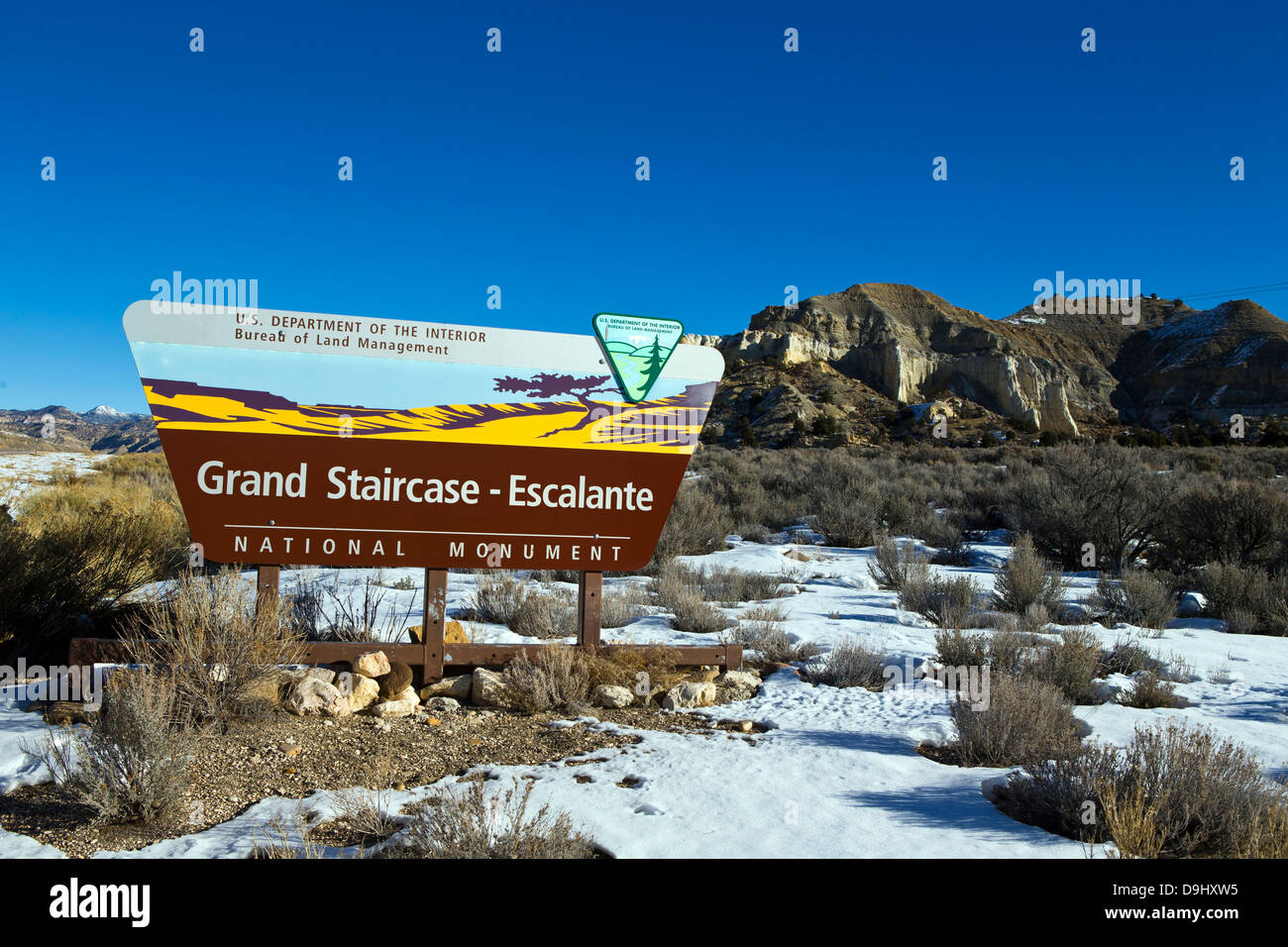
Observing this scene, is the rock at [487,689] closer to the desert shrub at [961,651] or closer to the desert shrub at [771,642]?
the desert shrub at [771,642]

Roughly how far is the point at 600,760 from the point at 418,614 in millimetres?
3458

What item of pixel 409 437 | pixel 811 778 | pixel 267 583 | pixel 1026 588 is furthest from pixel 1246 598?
pixel 267 583

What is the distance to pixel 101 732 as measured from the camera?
3527mm

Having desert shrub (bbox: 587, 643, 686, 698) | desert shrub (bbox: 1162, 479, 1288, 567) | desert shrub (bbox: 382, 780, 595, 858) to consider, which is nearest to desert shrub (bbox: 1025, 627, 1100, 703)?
desert shrub (bbox: 587, 643, 686, 698)

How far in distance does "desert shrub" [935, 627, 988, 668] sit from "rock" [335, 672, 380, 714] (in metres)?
4.15

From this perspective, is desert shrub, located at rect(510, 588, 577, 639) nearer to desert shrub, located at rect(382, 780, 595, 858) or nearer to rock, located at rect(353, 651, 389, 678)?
rock, located at rect(353, 651, 389, 678)

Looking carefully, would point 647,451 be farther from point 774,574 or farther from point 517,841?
point 774,574

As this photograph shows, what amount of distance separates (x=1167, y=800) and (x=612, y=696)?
9.88 ft

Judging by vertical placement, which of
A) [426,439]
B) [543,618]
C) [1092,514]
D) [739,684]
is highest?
[426,439]

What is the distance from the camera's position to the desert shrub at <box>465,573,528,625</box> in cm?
694

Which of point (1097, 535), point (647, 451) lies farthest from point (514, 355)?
point (1097, 535)

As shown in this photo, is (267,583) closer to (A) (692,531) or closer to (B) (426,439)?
(B) (426,439)

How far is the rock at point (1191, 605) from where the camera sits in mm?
9078

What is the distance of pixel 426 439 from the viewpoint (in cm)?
Answer: 526
